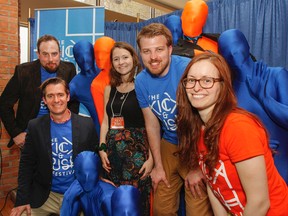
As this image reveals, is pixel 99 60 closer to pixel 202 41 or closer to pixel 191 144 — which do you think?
pixel 202 41

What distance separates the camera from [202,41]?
1.95 metres

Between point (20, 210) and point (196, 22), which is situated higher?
point (196, 22)

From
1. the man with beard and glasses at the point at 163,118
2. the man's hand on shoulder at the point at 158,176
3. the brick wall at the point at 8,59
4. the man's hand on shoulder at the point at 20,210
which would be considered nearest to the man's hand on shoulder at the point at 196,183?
the man with beard and glasses at the point at 163,118

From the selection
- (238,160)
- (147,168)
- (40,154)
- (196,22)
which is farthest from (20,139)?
(238,160)

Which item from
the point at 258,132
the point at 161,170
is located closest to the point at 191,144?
the point at 258,132

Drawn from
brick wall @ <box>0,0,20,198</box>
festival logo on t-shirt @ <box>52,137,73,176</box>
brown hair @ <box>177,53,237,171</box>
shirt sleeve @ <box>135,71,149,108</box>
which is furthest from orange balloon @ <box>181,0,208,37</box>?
brick wall @ <box>0,0,20,198</box>

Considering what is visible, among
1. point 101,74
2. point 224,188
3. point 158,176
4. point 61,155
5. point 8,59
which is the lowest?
point 158,176

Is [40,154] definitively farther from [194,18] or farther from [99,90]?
[194,18]

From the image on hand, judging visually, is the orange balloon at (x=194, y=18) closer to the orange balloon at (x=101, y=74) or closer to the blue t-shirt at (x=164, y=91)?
the blue t-shirt at (x=164, y=91)

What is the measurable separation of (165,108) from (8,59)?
2.75 metres

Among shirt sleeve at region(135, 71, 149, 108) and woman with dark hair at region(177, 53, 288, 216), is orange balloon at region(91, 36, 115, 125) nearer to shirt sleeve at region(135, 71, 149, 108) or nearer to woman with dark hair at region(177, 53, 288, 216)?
shirt sleeve at region(135, 71, 149, 108)

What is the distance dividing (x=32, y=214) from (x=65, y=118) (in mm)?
709

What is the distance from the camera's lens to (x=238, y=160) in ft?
3.14

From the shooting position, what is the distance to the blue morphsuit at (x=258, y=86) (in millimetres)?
1433
